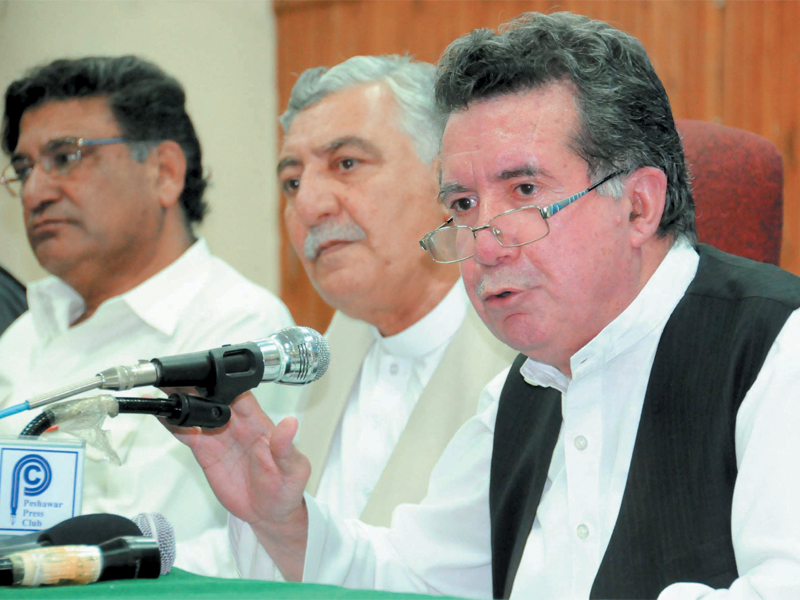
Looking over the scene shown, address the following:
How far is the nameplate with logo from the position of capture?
45.3 inches

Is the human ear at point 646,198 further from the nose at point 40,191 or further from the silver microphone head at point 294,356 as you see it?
the nose at point 40,191

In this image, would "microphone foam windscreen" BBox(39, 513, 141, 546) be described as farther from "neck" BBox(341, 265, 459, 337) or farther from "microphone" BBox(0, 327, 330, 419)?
"neck" BBox(341, 265, 459, 337)

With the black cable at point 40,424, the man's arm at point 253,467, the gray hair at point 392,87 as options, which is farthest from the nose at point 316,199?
the black cable at point 40,424

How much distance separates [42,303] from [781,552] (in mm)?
2236

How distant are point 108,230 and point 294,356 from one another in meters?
1.55

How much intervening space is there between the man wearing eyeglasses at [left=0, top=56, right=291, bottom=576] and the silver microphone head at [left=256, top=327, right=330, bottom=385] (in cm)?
104

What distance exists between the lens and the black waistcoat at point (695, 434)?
1.19 m

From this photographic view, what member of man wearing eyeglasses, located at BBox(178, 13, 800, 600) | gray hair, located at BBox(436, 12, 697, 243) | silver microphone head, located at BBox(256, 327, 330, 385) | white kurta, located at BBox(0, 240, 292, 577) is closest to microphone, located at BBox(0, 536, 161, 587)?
silver microphone head, located at BBox(256, 327, 330, 385)

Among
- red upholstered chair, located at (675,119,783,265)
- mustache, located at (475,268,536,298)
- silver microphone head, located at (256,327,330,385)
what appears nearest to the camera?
silver microphone head, located at (256,327,330,385)

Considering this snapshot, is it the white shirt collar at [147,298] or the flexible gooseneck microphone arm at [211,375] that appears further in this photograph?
the white shirt collar at [147,298]

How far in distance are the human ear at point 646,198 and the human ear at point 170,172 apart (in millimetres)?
1651

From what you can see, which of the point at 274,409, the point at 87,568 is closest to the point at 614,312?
the point at 87,568

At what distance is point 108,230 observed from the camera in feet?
8.41

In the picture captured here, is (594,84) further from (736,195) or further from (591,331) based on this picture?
(736,195)
